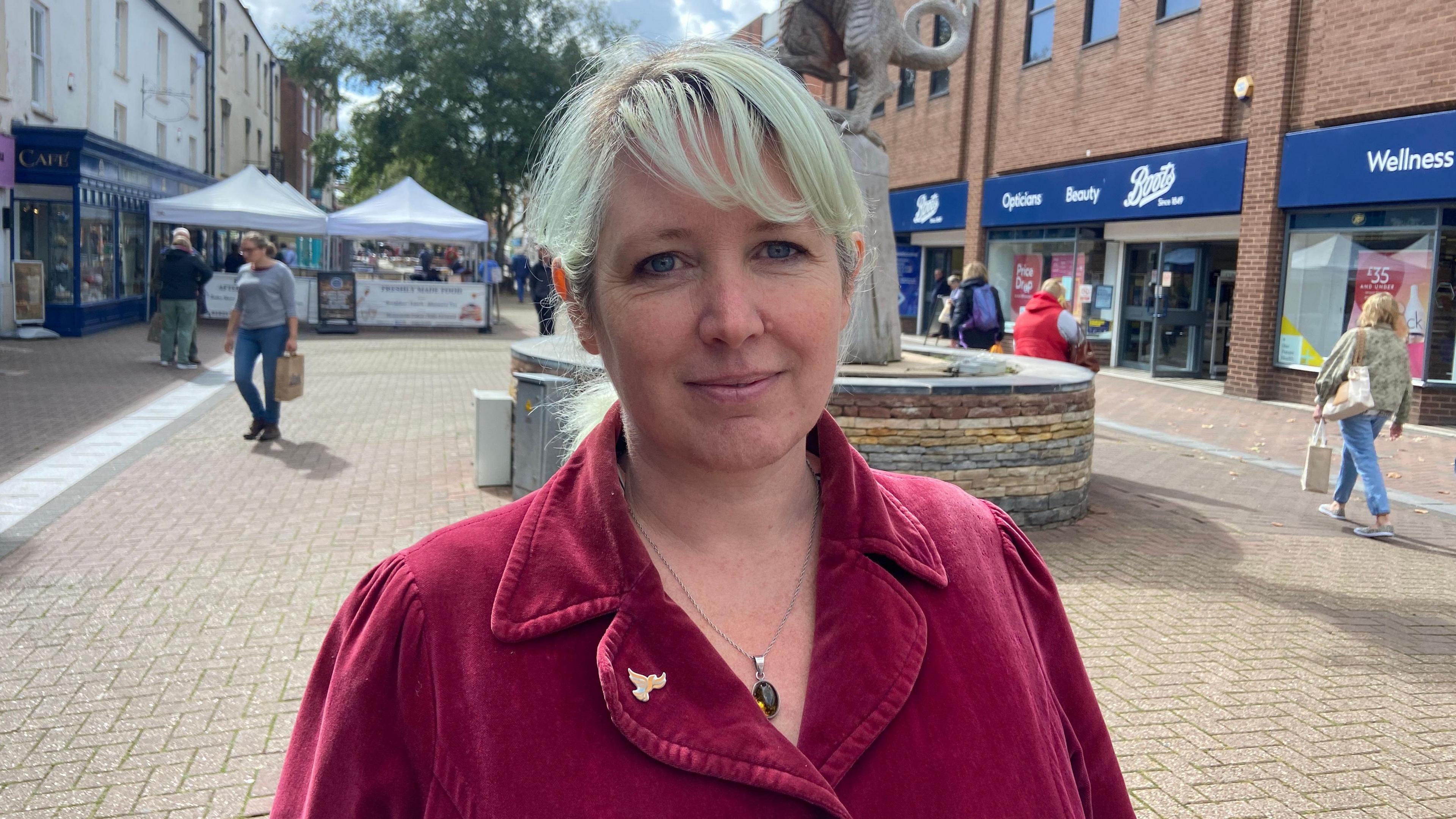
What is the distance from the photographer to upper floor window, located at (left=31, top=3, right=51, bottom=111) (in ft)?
64.7

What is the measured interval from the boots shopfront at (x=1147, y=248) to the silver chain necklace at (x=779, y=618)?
16659mm

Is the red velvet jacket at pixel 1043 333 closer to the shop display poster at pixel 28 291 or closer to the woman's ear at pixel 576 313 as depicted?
the woman's ear at pixel 576 313

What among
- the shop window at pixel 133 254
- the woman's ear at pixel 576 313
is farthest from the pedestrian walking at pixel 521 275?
the woman's ear at pixel 576 313

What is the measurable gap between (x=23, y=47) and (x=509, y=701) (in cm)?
2205

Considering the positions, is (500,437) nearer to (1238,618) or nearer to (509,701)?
(1238,618)

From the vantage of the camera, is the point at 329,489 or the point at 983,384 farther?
the point at 329,489

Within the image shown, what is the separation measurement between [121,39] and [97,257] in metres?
6.12

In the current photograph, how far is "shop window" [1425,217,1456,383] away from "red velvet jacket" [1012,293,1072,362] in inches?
251

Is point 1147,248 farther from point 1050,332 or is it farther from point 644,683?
point 644,683

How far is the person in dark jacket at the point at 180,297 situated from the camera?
1470 cm

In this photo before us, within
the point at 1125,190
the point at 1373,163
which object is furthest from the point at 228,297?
the point at 1373,163

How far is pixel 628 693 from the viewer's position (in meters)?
1.33

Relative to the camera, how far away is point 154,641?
16.7 feet

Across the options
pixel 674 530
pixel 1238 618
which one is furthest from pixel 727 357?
pixel 1238 618
